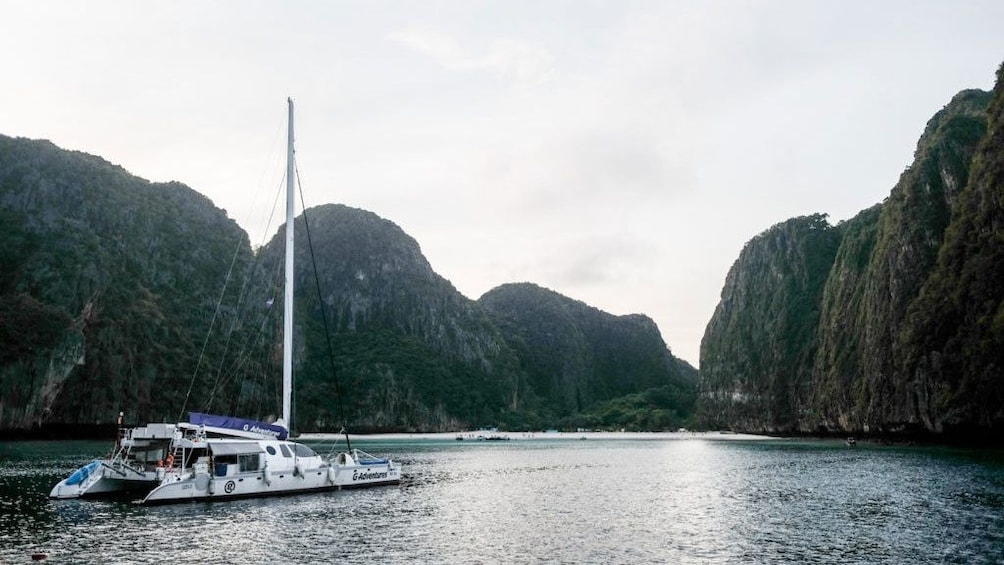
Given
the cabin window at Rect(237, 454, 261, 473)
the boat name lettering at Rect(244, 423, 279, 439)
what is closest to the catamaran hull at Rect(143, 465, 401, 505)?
the cabin window at Rect(237, 454, 261, 473)

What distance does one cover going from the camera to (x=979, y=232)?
103312 mm

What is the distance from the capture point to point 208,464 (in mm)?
44344

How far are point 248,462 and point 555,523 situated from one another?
71.8ft

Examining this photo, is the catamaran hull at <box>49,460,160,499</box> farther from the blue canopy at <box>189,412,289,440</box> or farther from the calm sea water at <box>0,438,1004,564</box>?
the blue canopy at <box>189,412,289,440</box>

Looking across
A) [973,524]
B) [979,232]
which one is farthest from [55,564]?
[979,232]

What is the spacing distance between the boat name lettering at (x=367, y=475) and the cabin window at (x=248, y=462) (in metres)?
9.33

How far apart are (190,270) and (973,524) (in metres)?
198

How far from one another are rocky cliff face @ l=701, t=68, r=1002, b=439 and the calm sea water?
150 feet

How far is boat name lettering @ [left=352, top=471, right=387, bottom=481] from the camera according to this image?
5418 cm

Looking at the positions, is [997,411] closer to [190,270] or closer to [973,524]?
[973,524]

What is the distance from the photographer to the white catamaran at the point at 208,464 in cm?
4381

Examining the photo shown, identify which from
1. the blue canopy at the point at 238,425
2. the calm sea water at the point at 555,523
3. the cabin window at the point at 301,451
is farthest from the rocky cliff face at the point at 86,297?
the blue canopy at the point at 238,425

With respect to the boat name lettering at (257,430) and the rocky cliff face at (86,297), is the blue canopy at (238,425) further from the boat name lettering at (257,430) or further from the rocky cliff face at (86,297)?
the rocky cliff face at (86,297)

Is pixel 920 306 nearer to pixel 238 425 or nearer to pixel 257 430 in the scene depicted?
pixel 257 430
